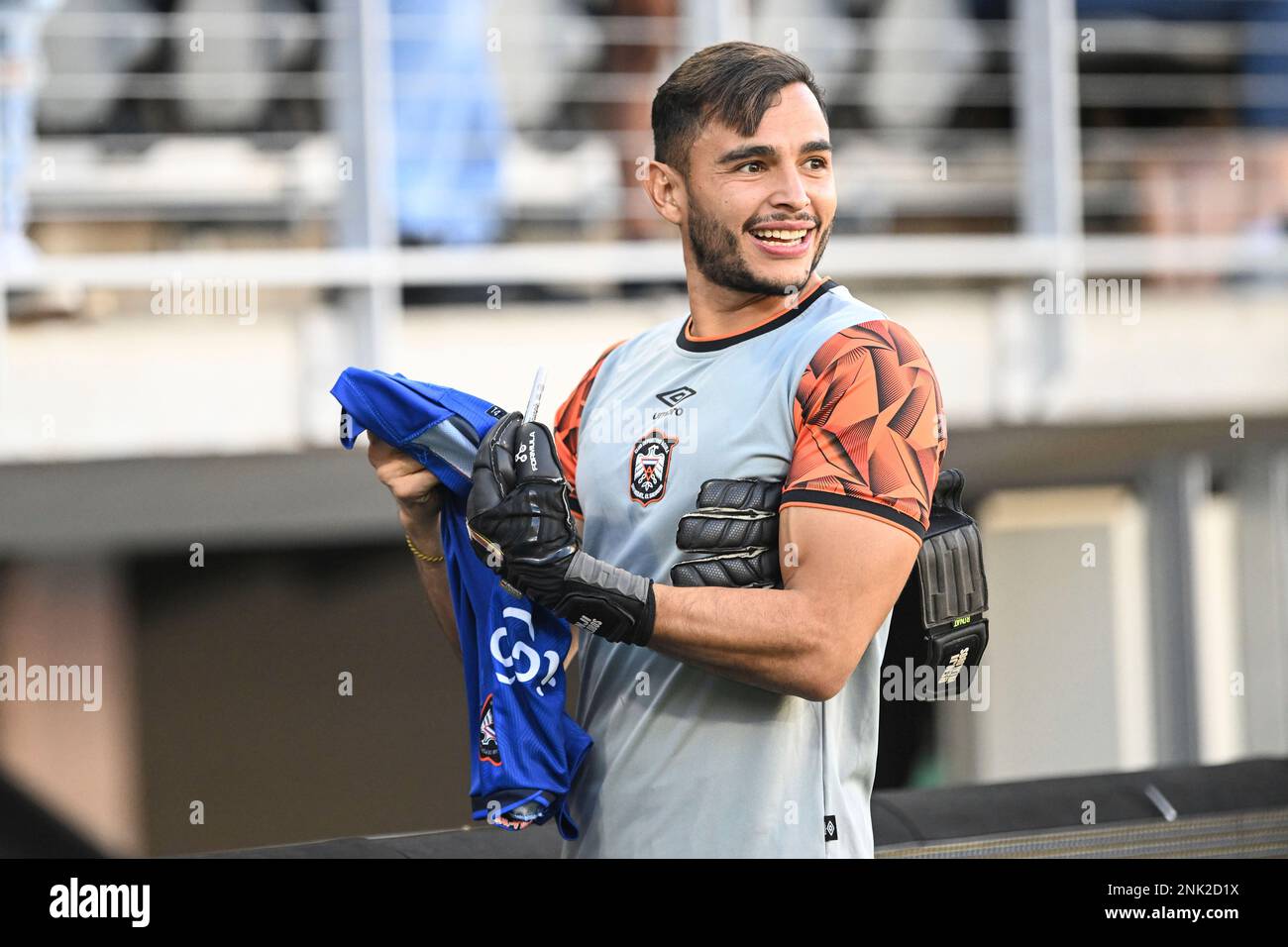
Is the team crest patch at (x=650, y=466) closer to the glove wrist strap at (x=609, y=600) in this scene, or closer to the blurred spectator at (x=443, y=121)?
the glove wrist strap at (x=609, y=600)

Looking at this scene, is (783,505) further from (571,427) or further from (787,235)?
(571,427)

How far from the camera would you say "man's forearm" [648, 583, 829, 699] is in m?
1.81

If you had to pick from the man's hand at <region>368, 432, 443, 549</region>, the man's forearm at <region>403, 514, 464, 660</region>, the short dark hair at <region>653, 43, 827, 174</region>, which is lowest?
the man's forearm at <region>403, 514, 464, 660</region>

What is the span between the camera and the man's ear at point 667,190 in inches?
81.7

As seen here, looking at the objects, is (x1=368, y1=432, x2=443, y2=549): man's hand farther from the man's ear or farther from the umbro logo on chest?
the man's ear

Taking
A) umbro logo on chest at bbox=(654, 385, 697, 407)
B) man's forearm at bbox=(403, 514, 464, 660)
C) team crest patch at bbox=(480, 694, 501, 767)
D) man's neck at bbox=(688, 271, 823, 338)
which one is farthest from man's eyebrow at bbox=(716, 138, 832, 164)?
team crest patch at bbox=(480, 694, 501, 767)

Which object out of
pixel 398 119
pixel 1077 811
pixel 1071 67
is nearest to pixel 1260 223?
pixel 1071 67

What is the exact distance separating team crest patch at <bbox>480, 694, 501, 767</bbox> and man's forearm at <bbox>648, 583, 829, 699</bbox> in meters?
0.34

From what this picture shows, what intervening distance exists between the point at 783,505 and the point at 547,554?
29cm

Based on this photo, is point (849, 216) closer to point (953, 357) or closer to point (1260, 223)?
point (953, 357)

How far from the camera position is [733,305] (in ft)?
6.74

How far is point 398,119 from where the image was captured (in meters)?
6.29

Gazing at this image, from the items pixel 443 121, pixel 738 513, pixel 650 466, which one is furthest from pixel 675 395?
pixel 443 121

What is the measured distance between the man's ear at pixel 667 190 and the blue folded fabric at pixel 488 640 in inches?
14.6
